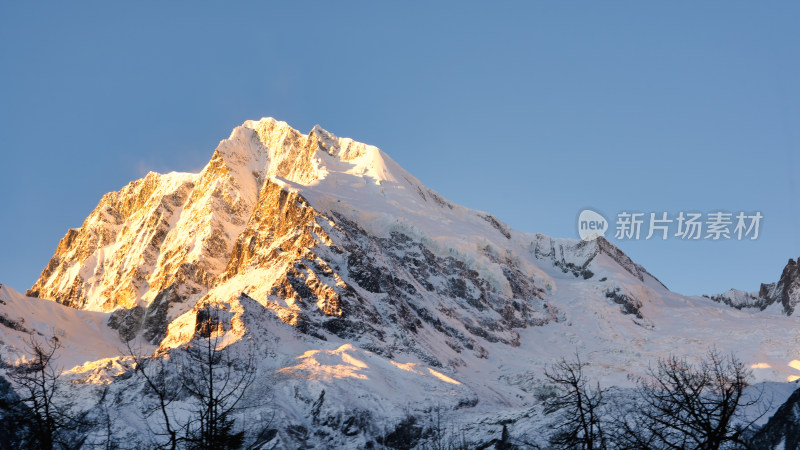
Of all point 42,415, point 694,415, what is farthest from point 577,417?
point 42,415

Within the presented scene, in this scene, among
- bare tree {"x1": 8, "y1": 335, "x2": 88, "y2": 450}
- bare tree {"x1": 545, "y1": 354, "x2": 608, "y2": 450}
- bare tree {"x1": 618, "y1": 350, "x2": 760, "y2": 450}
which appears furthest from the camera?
bare tree {"x1": 545, "y1": 354, "x2": 608, "y2": 450}

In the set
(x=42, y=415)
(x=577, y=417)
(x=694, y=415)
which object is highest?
(x=577, y=417)

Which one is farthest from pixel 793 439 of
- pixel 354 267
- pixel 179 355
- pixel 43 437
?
pixel 354 267

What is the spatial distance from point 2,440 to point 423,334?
422 feet

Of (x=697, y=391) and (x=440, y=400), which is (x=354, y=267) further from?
(x=697, y=391)

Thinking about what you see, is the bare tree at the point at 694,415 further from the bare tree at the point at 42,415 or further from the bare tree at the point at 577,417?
the bare tree at the point at 42,415

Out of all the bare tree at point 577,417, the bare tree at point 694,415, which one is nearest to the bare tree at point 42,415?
the bare tree at point 577,417

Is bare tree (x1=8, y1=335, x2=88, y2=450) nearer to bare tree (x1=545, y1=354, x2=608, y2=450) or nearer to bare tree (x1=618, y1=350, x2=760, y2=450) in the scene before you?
bare tree (x1=545, y1=354, x2=608, y2=450)

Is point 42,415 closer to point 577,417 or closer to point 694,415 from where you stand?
point 577,417

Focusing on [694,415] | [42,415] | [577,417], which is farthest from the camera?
[577,417]

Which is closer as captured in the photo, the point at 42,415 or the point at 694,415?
the point at 694,415

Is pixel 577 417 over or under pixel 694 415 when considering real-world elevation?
over

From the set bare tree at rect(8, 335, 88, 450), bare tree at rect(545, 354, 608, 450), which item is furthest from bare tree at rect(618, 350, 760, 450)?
bare tree at rect(8, 335, 88, 450)

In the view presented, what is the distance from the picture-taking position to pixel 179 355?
124 meters
